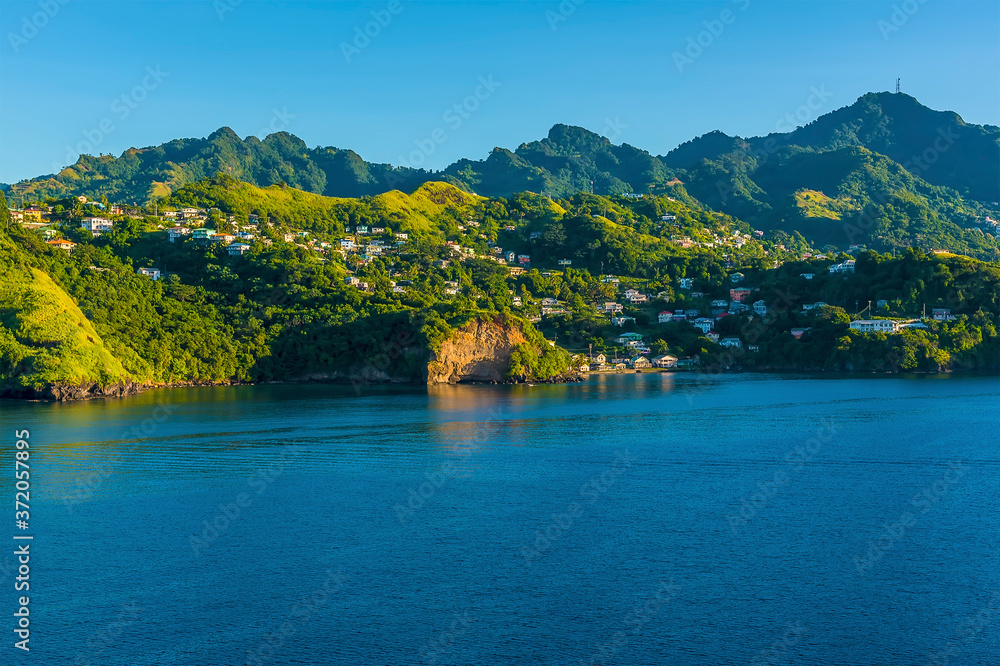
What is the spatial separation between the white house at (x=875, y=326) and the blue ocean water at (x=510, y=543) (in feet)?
117

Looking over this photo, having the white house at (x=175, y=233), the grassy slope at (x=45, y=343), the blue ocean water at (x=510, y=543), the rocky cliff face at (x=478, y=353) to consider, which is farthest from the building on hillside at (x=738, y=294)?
the grassy slope at (x=45, y=343)

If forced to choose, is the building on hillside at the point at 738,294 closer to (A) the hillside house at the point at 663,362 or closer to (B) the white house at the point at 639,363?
(A) the hillside house at the point at 663,362

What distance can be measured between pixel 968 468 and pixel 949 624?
15542 millimetres

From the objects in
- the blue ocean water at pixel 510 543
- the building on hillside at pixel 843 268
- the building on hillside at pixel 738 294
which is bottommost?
the blue ocean water at pixel 510 543

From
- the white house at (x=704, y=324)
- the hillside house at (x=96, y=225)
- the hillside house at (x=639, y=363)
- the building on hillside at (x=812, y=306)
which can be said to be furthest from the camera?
the white house at (x=704, y=324)

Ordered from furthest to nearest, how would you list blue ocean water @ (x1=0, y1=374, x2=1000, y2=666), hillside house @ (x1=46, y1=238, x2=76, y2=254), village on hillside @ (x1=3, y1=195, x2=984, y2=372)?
village on hillside @ (x1=3, y1=195, x2=984, y2=372), hillside house @ (x1=46, y1=238, x2=76, y2=254), blue ocean water @ (x1=0, y1=374, x2=1000, y2=666)

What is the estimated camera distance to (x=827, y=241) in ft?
502

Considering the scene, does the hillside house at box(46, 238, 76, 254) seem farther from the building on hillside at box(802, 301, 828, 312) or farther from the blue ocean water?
the building on hillside at box(802, 301, 828, 312)

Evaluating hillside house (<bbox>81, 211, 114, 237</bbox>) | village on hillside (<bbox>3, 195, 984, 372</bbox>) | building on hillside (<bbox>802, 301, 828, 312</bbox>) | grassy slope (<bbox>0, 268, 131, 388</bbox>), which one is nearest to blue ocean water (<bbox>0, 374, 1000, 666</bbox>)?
grassy slope (<bbox>0, 268, 131, 388</bbox>)

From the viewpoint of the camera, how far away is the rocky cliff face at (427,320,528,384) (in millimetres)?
66688

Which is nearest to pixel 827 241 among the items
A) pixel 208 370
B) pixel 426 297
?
pixel 426 297

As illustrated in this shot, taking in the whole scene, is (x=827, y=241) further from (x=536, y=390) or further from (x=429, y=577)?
(x=429, y=577)

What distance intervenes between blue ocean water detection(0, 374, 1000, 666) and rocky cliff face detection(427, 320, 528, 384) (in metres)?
24.7

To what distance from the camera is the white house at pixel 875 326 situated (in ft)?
248
